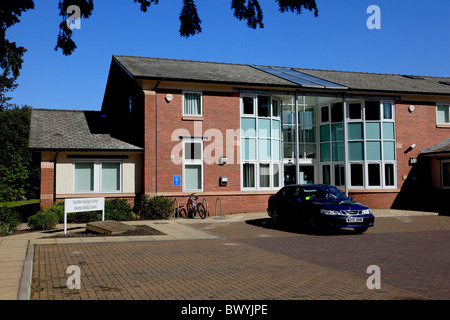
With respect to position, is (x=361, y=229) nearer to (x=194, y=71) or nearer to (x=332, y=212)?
(x=332, y=212)

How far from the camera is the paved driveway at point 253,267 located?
6965mm

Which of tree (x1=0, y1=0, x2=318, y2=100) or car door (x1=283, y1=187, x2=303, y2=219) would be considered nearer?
tree (x1=0, y1=0, x2=318, y2=100)

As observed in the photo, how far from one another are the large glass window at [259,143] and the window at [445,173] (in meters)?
8.59

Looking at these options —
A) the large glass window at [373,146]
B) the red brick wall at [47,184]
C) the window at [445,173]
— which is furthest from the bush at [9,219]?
the window at [445,173]

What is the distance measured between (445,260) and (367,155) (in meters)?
A: 14.4

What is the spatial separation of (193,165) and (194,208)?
7.50ft

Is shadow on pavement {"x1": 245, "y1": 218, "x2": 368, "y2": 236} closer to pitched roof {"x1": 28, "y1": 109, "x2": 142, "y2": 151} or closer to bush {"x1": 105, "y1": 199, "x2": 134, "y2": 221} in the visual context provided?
bush {"x1": 105, "y1": 199, "x2": 134, "y2": 221}

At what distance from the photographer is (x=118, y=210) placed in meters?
19.1

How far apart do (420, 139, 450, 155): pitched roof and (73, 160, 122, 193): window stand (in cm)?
1587

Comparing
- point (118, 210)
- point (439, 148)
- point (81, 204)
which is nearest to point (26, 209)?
point (118, 210)

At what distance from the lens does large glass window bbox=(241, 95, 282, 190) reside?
71.6ft

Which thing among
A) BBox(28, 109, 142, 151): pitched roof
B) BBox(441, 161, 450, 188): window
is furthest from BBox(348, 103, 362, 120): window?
BBox(28, 109, 142, 151): pitched roof
